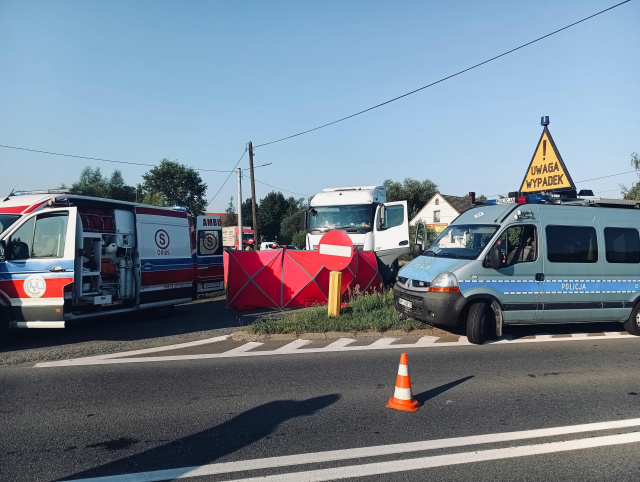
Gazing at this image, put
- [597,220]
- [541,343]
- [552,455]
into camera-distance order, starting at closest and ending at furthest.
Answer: [552,455] < [541,343] < [597,220]

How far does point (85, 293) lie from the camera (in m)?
9.31

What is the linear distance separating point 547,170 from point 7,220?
13.7m

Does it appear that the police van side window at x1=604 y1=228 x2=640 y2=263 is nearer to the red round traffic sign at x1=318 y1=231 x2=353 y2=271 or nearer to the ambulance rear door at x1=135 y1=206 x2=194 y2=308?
the red round traffic sign at x1=318 y1=231 x2=353 y2=271

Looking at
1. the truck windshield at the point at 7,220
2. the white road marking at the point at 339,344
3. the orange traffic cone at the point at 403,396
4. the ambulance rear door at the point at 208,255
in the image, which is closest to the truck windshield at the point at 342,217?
the ambulance rear door at the point at 208,255

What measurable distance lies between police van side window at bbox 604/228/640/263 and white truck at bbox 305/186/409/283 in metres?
5.94

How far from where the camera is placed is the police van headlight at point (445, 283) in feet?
26.6

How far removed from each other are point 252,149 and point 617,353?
26.3 m

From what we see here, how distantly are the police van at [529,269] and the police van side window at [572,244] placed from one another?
0.06 feet

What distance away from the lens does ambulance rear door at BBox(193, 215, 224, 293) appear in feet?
47.2

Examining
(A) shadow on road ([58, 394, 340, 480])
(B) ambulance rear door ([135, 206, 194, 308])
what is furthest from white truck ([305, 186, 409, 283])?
(A) shadow on road ([58, 394, 340, 480])

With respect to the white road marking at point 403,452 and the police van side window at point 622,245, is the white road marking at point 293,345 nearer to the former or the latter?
the white road marking at point 403,452

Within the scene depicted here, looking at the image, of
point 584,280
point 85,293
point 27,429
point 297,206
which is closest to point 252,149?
point 85,293

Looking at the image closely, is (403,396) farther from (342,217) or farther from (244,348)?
(342,217)

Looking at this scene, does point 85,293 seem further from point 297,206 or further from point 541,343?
point 297,206
